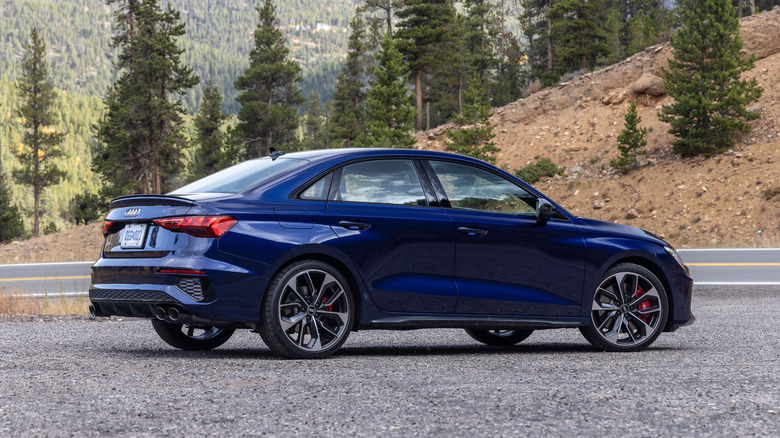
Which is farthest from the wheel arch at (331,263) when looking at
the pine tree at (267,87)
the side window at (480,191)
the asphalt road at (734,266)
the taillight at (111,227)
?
the pine tree at (267,87)

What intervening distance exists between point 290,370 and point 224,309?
25.5 inches

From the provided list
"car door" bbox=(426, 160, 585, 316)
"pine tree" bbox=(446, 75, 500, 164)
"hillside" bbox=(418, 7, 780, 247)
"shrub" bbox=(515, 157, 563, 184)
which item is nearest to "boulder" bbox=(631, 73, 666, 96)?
"hillside" bbox=(418, 7, 780, 247)

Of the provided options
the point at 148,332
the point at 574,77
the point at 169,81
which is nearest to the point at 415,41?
the point at 574,77

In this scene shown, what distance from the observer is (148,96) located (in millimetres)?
46594

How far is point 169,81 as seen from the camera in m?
47.6

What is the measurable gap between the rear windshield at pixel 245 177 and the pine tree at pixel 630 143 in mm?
28722

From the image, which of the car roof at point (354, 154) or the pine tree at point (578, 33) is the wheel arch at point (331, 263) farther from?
the pine tree at point (578, 33)

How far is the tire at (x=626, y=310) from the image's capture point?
730cm

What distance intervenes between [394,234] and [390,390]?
5.68 feet

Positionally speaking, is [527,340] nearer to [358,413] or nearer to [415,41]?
[358,413]

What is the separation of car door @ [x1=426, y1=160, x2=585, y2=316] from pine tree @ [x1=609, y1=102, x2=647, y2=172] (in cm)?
2764

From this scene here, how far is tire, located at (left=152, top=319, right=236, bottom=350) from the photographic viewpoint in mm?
7164

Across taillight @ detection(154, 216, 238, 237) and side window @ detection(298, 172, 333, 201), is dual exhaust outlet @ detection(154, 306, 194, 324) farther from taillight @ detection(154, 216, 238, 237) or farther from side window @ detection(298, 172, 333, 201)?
side window @ detection(298, 172, 333, 201)

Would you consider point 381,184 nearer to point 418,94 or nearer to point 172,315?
point 172,315
